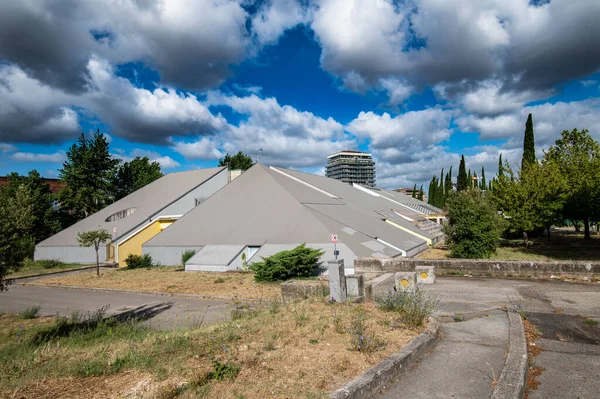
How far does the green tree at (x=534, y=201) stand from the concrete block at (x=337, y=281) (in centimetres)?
2209

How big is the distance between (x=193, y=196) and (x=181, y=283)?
58.6 ft

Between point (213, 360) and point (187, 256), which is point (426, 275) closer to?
point (213, 360)

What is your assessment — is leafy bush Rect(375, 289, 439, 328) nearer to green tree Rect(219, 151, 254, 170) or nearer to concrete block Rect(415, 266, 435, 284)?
concrete block Rect(415, 266, 435, 284)

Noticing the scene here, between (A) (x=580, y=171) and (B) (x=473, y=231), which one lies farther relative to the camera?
(A) (x=580, y=171)

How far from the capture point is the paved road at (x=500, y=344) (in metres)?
5.04

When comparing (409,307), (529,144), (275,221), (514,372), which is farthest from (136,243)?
(529,144)

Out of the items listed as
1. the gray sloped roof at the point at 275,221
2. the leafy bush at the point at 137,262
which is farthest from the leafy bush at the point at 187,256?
the leafy bush at the point at 137,262

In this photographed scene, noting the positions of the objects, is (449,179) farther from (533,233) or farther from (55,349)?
(55,349)

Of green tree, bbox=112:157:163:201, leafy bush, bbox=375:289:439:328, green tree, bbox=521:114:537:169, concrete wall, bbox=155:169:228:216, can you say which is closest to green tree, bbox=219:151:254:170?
green tree, bbox=112:157:163:201

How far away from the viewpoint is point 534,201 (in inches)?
1063

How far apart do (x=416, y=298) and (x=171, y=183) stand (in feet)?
121

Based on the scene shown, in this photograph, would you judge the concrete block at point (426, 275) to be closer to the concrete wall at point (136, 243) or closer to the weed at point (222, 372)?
the weed at point (222, 372)

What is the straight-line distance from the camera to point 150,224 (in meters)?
31.9

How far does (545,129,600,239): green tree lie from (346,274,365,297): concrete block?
21116 mm
